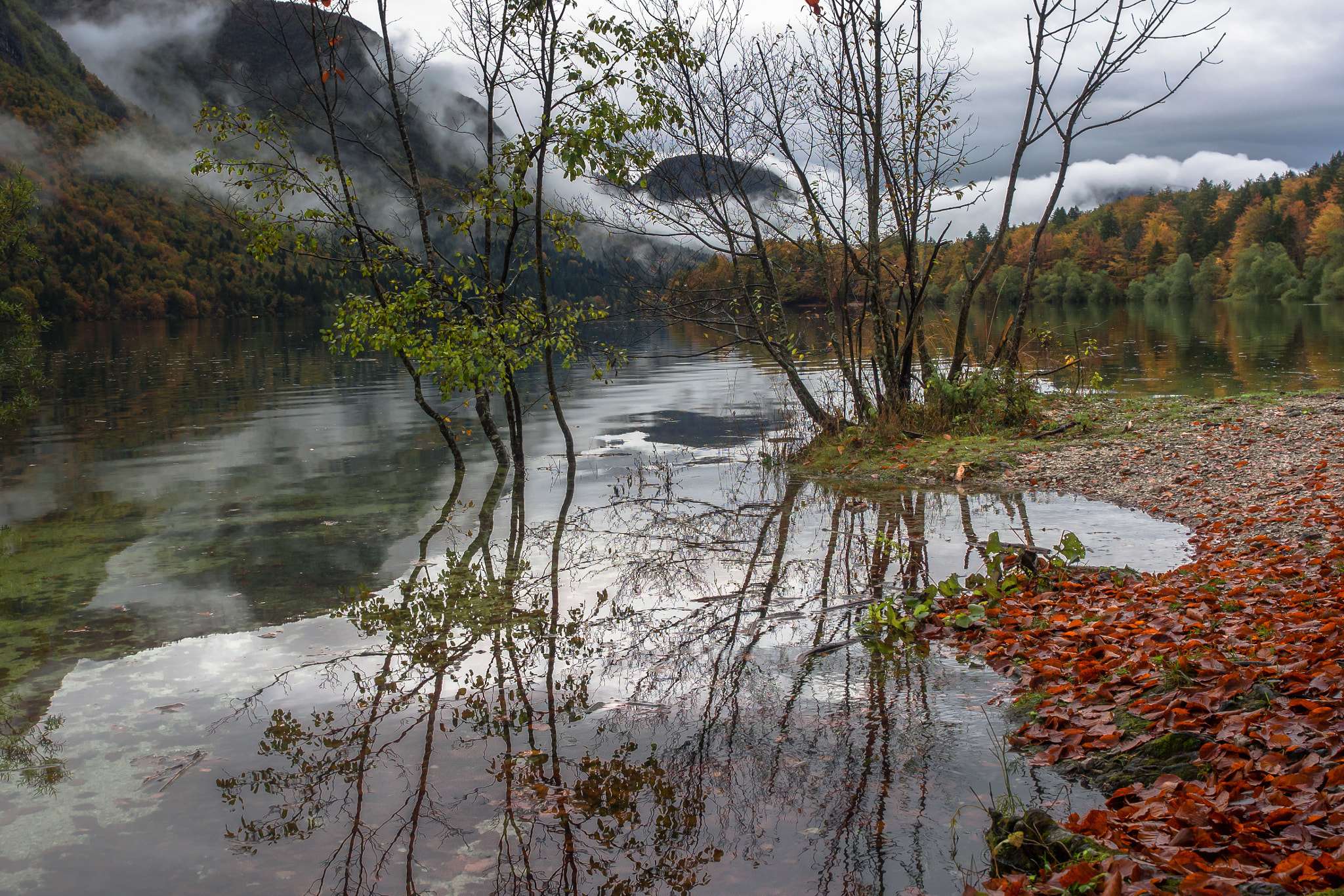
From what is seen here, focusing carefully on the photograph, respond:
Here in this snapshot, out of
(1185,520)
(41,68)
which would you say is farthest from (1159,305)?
(41,68)

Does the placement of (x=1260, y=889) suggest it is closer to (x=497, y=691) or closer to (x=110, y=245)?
(x=497, y=691)

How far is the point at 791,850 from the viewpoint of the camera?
3.82m

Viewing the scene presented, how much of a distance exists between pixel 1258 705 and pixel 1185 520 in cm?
558

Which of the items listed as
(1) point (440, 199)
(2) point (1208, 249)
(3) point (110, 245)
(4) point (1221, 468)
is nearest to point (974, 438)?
(4) point (1221, 468)

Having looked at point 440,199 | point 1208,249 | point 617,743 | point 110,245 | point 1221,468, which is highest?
point 110,245

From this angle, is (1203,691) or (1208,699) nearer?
(1208,699)

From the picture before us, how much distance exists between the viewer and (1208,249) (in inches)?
4432

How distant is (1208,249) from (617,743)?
13073 centimetres

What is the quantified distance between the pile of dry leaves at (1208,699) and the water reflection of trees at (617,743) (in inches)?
26.2

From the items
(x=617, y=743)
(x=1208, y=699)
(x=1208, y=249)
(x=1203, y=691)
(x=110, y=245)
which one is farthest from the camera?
(x=110, y=245)

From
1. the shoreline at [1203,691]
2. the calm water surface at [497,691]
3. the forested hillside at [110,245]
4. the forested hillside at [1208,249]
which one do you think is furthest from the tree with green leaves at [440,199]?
the forested hillside at [110,245]

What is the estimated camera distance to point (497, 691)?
5.71 meters

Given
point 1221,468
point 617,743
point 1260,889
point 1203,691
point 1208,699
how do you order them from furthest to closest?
point 1221,468 < point 617,743 < point 1203,691 < point 1208,699 < point 1260,889

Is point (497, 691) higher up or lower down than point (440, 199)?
lower down
